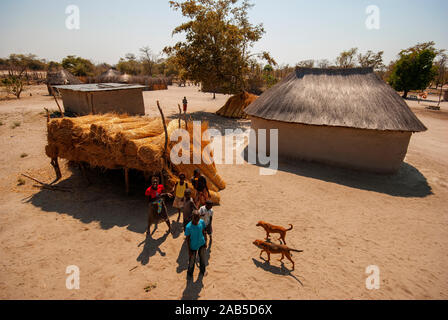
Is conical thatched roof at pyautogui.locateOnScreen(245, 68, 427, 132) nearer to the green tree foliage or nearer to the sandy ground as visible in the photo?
the sandy ground

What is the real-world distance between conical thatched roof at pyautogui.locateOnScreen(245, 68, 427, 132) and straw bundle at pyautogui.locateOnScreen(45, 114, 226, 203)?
490 centimetres

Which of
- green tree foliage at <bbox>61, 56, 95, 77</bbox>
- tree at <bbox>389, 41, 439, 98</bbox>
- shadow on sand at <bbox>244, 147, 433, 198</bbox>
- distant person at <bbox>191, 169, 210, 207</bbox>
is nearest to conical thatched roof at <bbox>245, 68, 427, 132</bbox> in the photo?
shadow on sand at <bbox>244, 147, 433, 198</bbox>

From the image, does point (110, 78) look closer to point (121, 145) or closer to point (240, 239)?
point (121, 145)

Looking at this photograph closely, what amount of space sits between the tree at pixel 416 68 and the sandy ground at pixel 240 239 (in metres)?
29.8

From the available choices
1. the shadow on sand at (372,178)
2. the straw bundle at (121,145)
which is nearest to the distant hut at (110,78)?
the straw bundle at (121,145)

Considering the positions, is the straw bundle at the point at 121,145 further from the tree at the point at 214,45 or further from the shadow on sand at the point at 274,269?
the tree at the point at 214,45

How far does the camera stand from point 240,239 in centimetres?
541

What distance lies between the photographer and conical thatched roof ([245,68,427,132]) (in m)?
8.96

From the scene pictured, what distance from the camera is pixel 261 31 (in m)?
19.3

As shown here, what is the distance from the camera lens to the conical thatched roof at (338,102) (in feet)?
29.4

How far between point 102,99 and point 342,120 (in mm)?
15060
